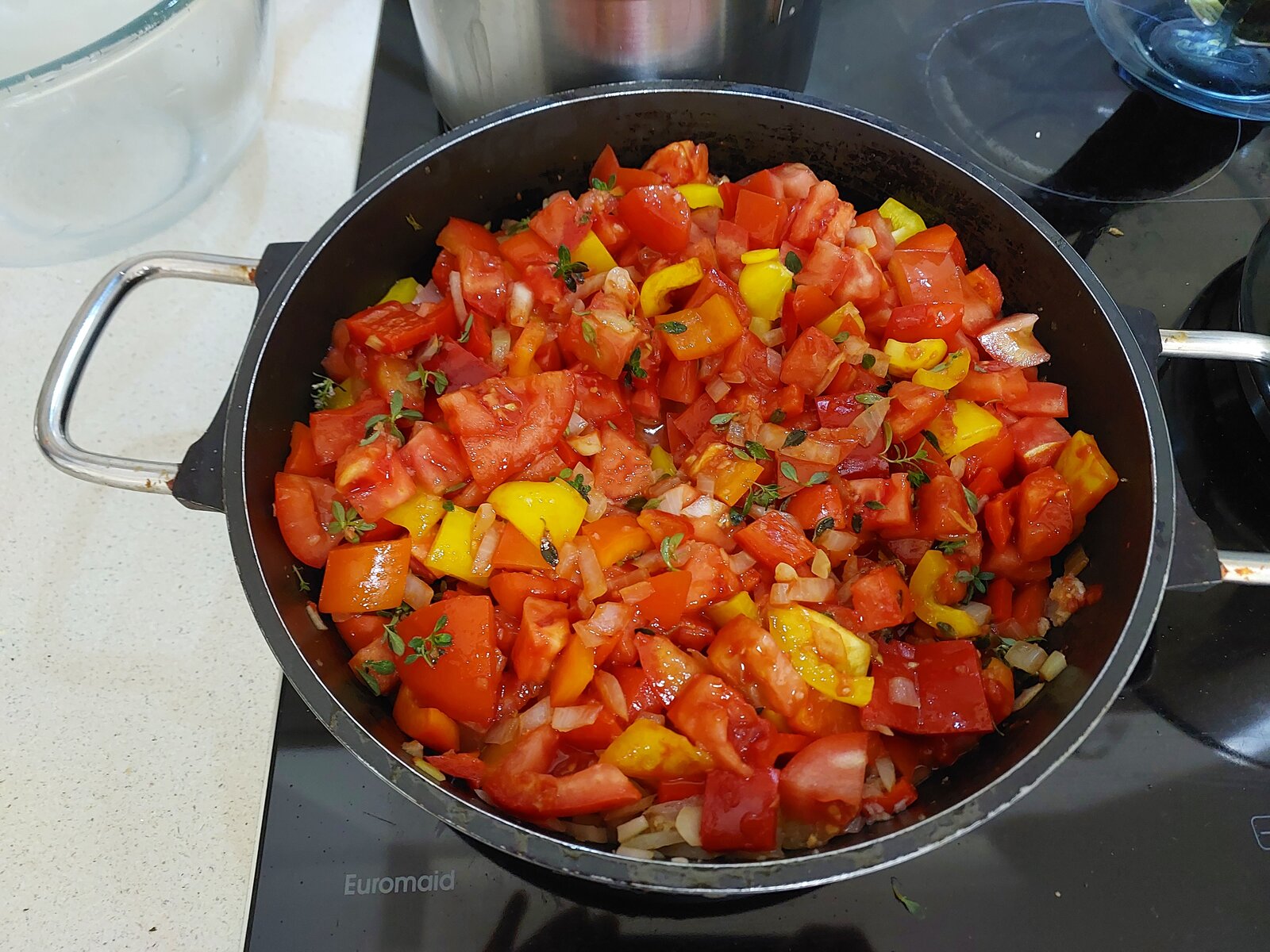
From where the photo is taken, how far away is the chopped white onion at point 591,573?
52.2 inches

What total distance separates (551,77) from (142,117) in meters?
1.00

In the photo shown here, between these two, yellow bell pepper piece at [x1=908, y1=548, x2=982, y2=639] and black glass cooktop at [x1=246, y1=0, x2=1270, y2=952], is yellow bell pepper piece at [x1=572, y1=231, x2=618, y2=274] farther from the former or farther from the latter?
black glass cooktop at [x1=246, y1=0, x2=1270, y2=952]

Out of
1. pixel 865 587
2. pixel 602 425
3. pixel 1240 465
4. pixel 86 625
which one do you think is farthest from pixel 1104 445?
pixel 86 625

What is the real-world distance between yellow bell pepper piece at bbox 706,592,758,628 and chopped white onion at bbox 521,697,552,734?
0.98ft

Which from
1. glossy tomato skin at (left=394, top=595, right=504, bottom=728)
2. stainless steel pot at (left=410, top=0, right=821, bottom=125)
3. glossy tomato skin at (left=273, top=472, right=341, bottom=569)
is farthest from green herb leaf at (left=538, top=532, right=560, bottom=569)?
stainless steel pot at (left=410, top=0, right=821, bottom=125)

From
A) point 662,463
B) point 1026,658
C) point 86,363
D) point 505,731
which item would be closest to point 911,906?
point 1026,658

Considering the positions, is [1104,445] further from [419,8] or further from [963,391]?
[419,8]

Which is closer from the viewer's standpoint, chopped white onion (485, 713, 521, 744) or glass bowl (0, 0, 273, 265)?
chopped white onion (485, 713, 521, 744)

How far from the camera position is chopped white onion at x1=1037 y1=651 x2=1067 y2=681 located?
1324mm

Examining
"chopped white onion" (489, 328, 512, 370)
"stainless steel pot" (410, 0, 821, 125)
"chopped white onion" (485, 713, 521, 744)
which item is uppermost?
"stainless steel pot" (410, 0, 821, 125)

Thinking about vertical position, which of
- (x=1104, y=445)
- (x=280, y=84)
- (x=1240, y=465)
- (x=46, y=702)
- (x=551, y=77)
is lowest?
(x=46, y=702)

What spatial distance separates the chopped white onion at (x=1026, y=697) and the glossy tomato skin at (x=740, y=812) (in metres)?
0.43

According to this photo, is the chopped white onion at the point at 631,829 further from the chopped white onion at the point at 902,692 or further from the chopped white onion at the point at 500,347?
the chopped white onion at the point at 500,347

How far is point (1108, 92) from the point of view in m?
2.04
